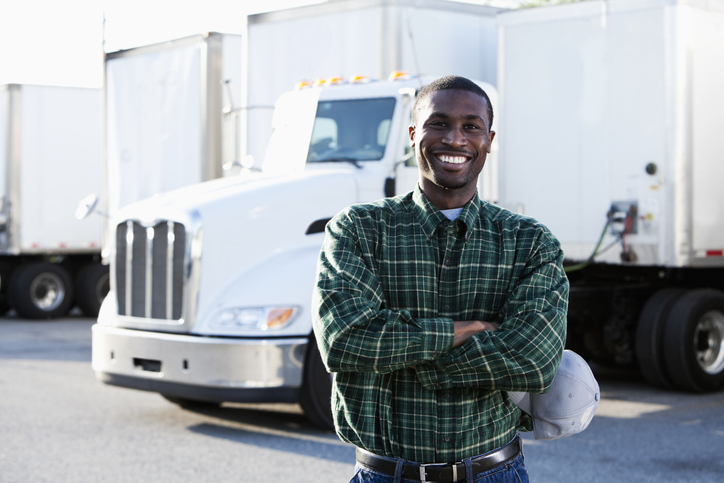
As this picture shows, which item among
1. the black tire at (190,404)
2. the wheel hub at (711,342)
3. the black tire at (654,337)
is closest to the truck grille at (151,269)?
the black tire at (190,404)

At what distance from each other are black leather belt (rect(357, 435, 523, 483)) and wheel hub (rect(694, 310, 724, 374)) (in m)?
7.39

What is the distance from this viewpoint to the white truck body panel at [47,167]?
1750 centimetres

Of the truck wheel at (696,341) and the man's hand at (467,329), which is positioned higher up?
the man's hand at (467,329)

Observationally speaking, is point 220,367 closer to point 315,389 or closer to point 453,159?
point 315,389

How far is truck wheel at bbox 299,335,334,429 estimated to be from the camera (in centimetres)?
710

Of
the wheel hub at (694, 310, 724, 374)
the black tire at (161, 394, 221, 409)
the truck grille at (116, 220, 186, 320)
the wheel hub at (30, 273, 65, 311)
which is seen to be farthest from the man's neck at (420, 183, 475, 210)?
the wheel hub at (30, 273, 65, 311)

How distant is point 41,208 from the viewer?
1762 centimetres

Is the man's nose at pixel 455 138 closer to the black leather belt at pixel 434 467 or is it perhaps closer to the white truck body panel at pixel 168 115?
the black leather belt at pixel 434 467

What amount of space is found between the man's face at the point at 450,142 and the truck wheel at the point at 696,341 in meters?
6.99

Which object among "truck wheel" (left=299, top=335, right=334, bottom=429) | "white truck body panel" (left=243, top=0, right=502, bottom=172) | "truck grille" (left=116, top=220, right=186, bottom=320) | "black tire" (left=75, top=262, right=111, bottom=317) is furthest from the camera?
"black tire" (left=75, top=262, right=111, bottom=317)

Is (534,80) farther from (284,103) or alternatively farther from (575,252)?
(284,103)

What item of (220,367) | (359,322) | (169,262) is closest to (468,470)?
(359,322)

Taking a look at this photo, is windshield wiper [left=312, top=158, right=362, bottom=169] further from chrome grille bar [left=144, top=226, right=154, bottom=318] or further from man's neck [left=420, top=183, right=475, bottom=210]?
man's neck [left=420, top=183, right=475, bottom=210]

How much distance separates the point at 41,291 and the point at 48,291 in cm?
13
